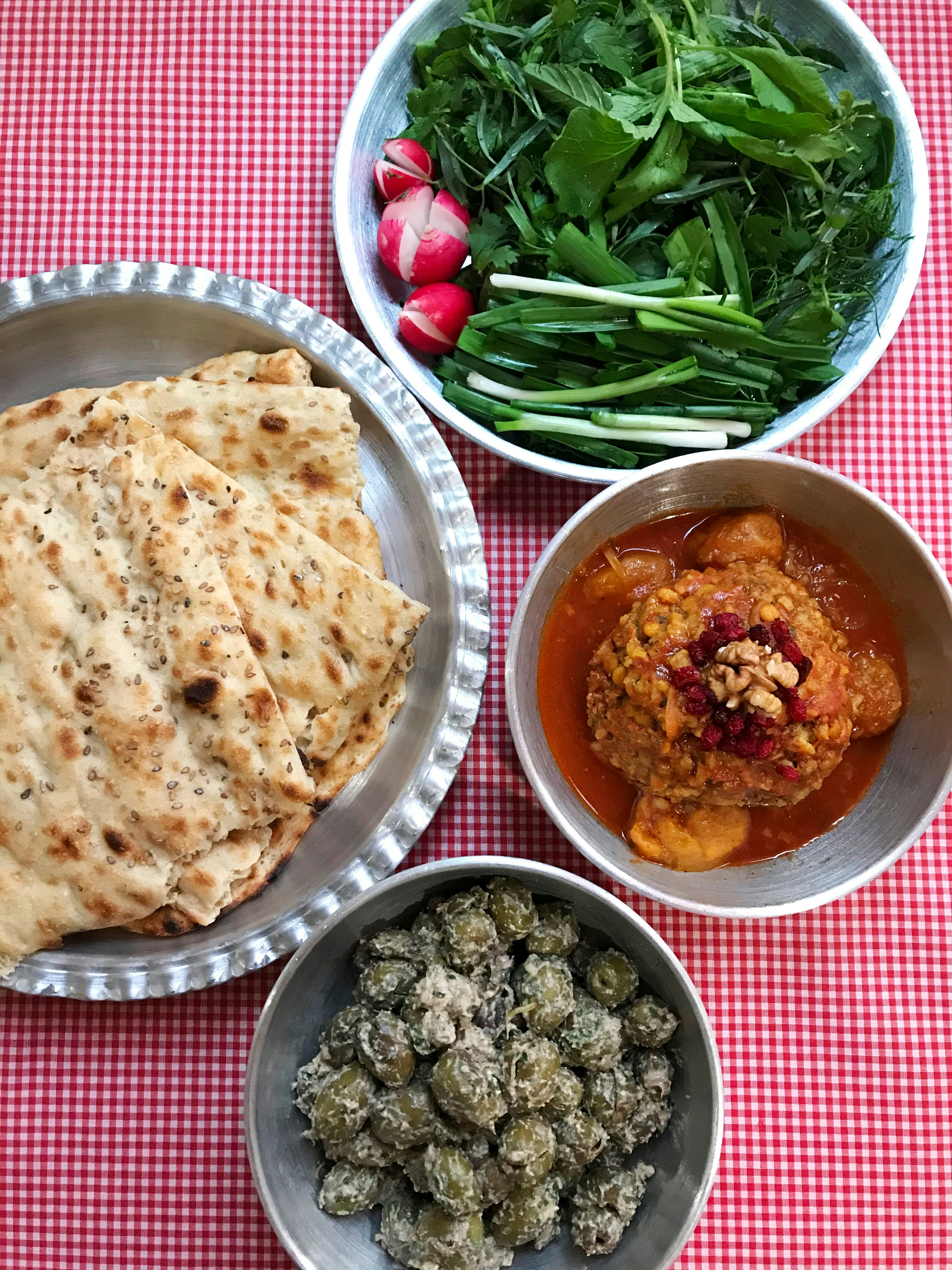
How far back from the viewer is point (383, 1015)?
217 cm

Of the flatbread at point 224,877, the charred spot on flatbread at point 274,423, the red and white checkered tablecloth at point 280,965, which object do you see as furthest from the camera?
the red and white checkered tablecloth at point 280,965

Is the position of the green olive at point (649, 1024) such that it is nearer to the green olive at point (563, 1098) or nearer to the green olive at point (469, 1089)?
the green olive at point (563, 1098)

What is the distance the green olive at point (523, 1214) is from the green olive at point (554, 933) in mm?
497

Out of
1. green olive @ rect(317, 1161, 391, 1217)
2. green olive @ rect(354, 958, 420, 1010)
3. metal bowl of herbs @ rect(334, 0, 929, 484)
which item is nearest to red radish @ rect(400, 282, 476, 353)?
metal bowl of herbs @ rect(334, 0, 929, 484)

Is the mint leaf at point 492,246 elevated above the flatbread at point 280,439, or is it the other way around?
the mint leaf at point 492,246

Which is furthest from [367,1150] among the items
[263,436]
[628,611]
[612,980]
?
[263,436]

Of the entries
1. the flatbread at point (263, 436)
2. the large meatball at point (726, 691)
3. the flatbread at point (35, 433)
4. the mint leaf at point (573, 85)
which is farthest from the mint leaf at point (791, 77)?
the flatbread at point (35, 433)

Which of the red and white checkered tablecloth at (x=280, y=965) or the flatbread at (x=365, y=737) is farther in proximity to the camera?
the red and white checkered tablecloth at (x=280, y=965)

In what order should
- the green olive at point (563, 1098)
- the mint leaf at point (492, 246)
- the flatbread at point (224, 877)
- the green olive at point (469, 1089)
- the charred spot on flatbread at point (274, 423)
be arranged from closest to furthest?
the green olive at point (469, 1089)
the green olive at point (563, 1098)
the flatbread at point (224, 877)
the charred spot on flatbread at point (274, 423)
the mint leaf at point (492, 246)

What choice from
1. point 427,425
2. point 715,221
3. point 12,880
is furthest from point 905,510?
point 12,880

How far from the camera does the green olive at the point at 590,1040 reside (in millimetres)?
2211

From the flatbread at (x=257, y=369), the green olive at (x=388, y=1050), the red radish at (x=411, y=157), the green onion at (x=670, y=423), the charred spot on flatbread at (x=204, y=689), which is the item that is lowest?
the green olive at (x=388, y=1050)

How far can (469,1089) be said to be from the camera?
6.63 feet

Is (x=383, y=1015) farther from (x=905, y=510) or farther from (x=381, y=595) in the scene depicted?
(x=905, y=510)
